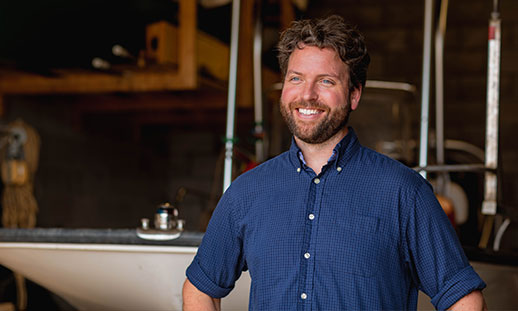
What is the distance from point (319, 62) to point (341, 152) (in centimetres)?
14

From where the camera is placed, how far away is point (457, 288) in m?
0.91

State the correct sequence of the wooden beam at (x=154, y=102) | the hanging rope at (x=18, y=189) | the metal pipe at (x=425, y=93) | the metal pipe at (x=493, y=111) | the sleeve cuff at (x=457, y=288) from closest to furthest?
the sleeve cuff at (x=457, y=288), the metal pipe at (x=493, y=111), the metal pipe at (x=425, y=93), the hanging rope at (x=18, y=189), the wooden beam at (x=154, y=102)

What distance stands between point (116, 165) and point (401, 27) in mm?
1926

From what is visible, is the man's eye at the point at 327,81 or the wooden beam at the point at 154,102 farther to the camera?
the wooden beam at the point at 154,102

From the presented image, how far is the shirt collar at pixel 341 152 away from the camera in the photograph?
3.29 feet

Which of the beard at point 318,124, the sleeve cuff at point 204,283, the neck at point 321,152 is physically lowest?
the sleeve cuff at point 204,283

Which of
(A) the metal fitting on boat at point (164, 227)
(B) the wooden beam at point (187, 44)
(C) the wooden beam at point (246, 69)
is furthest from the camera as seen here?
(C) the wooden beam at point (246, 69)

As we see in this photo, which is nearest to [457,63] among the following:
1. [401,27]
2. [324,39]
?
[401,27]

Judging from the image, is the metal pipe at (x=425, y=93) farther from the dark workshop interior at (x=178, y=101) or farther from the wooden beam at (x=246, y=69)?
the wooden beam at (x=246, y=69)

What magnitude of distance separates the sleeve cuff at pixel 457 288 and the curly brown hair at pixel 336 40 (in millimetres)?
314

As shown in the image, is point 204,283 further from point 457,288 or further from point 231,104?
point 231,104

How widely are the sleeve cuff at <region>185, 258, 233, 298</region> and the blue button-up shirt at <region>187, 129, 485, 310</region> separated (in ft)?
0.21

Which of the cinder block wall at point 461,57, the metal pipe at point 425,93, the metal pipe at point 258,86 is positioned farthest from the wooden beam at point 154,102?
the cinder block wall at point 461,57

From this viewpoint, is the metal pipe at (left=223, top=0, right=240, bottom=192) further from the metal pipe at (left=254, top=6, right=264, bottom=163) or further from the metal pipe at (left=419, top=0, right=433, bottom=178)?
the metal pipe at (left=419, top=0, right=433, bottom=178)
